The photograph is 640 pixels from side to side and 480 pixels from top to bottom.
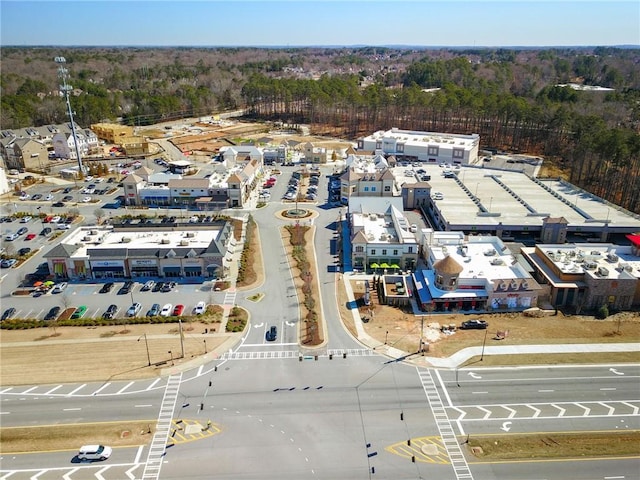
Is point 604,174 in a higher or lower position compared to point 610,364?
higher

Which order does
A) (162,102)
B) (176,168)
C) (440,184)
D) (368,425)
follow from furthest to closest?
(162,102) → (176,168) → (440,184) → (368,425)

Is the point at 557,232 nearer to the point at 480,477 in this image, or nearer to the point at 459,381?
the point at 459,381

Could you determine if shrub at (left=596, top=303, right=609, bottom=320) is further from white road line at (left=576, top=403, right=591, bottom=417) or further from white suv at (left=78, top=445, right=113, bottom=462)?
white suv at (left=78, top=445, right=113, bottom=462)

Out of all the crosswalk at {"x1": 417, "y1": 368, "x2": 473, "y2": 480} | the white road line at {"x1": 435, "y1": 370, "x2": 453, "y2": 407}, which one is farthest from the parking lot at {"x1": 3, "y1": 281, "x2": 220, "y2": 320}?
the white road line at {"x1": 435, "y1": 370, "x2": 453, "y2": 407}

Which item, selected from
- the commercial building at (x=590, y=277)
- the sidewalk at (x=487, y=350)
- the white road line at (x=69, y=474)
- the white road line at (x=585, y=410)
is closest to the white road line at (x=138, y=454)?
the white road line at (x=69, y=474)

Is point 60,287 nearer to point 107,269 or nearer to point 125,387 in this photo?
point 107,269

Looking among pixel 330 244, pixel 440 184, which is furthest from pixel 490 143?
pixel 330 244

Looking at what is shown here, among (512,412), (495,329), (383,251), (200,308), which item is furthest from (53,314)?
(495,329)

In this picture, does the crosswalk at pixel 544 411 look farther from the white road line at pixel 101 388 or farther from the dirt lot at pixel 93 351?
the white road line at pixel 101 388
